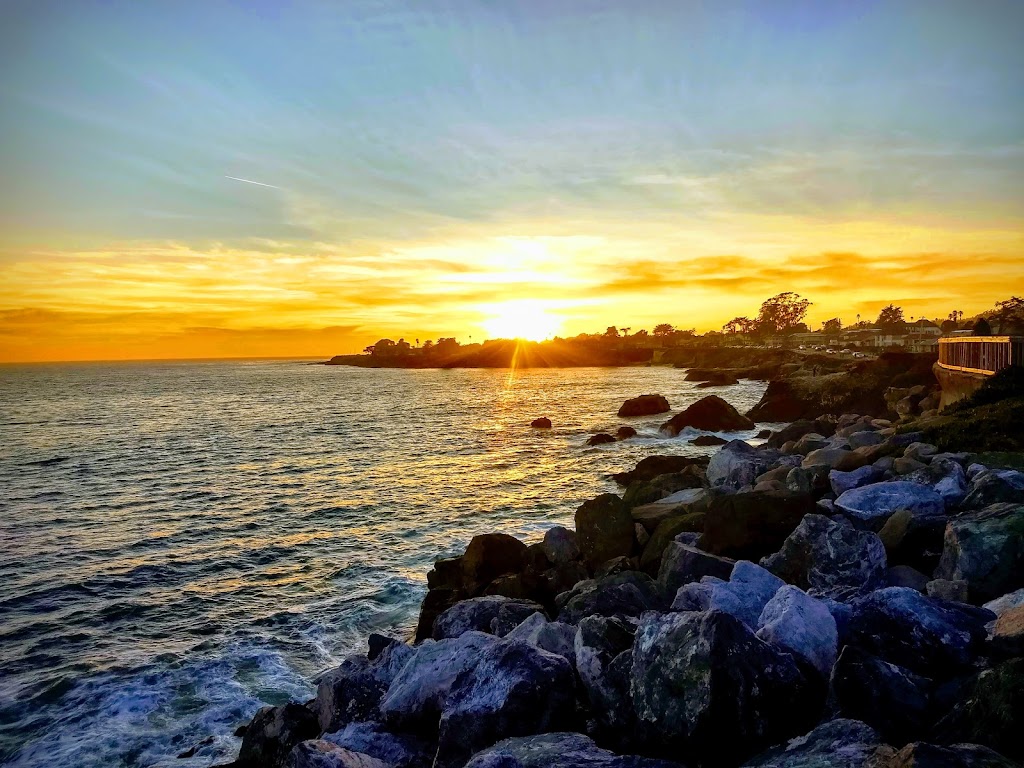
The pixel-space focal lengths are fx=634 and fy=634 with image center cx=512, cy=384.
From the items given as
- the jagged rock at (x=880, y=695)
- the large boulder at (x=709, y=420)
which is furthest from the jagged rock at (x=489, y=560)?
the large boulder at (x=709, y=420)

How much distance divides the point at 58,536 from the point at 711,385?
266 ft

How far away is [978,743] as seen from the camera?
442 cm

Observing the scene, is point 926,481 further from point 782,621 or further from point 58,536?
point 58,536

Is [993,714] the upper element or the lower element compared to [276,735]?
upper

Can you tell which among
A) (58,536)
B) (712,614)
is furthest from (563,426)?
(712,614)

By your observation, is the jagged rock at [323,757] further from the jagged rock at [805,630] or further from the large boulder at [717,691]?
the jagged rock at [805,630]

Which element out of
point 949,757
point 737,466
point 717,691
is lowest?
point 737,466

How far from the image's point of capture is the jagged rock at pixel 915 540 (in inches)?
372

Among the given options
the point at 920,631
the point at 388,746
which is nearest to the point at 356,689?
the point at 388,746

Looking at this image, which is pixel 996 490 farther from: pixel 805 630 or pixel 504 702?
pixel 504 702

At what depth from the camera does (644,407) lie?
184 feet

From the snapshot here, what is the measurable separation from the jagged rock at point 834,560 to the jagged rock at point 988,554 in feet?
2.73

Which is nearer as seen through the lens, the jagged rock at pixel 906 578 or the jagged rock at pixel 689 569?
the jagged rock at pixel 906 578

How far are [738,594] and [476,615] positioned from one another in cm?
461
